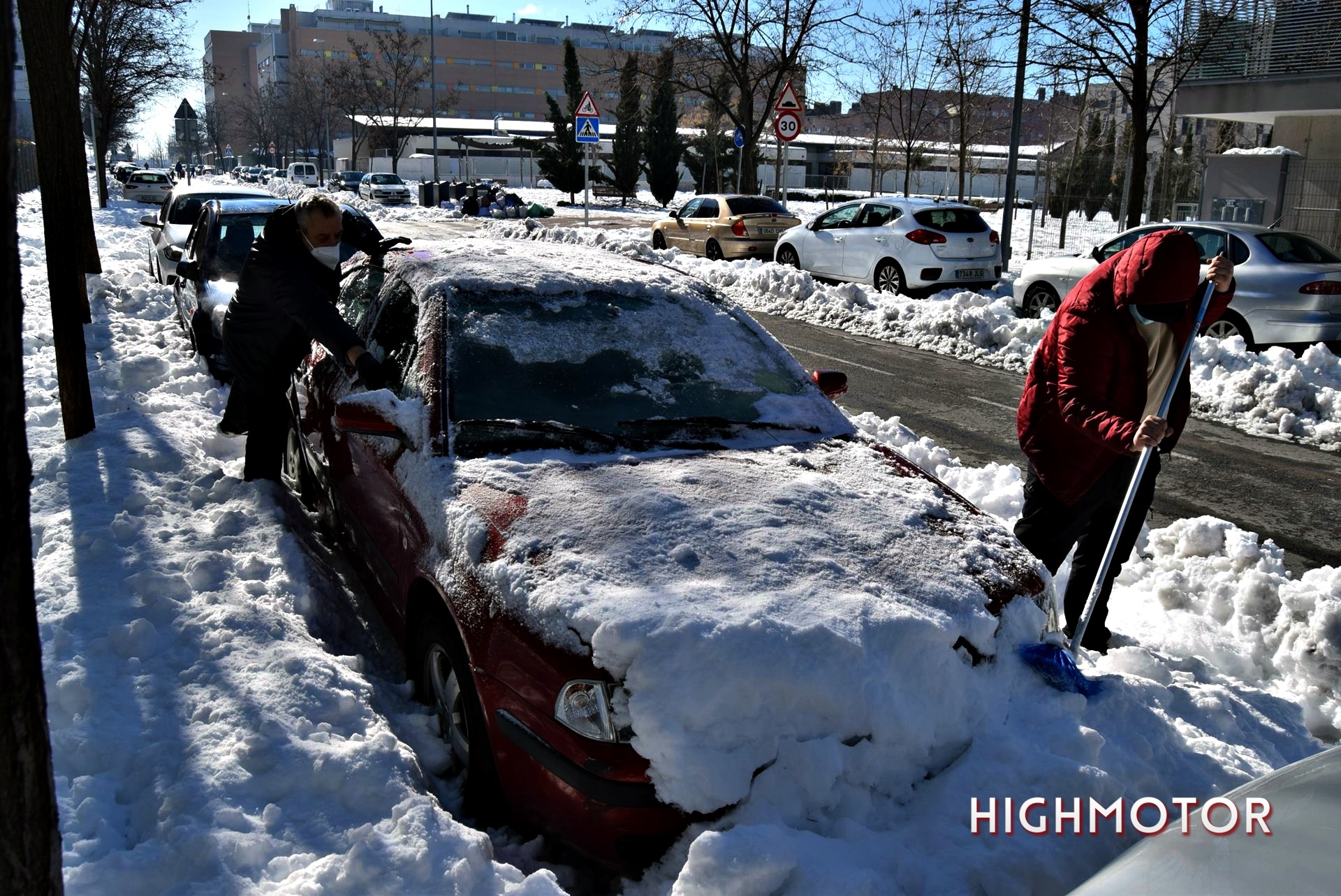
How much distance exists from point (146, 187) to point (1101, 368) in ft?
151

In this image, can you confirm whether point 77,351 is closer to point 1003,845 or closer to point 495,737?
point 495,737

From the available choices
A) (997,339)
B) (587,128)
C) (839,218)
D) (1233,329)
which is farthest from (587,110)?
(1233,329)

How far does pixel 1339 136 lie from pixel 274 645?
71.2 ft

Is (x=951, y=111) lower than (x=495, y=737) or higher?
higher

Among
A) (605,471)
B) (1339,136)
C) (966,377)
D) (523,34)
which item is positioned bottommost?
(966,377)

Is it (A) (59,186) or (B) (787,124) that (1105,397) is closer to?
(A) (59,186)

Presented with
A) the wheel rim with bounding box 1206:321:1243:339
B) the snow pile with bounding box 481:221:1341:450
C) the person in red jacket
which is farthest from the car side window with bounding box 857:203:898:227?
the person in red jacket

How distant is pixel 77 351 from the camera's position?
225 inches

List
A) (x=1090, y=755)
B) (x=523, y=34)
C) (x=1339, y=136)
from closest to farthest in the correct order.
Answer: (x=1090, y=755) → (x=1339, y=136) → (x=523, y=34)

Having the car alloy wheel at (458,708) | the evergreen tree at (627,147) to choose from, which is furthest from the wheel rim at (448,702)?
the evergreen tree at (627,147)

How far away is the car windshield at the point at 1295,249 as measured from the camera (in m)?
10.5

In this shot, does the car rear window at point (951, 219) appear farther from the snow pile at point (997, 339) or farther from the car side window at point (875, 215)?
the snow pile at point (997, 339)

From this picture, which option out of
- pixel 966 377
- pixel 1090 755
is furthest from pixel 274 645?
pixel 966 377

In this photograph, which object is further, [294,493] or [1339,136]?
[1339,136]
